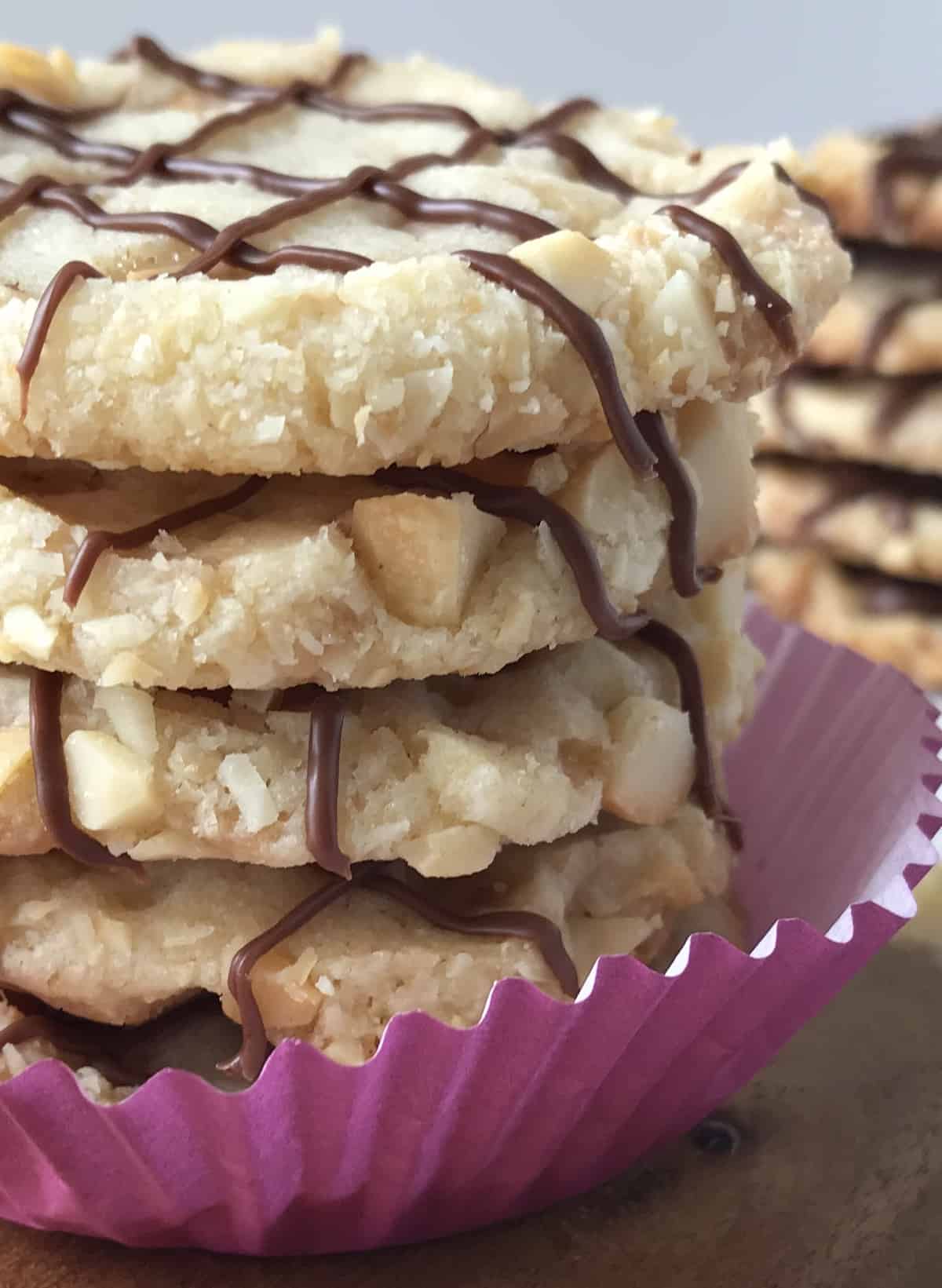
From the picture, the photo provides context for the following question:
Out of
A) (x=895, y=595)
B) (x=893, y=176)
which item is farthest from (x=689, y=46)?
(x=895, y=595)

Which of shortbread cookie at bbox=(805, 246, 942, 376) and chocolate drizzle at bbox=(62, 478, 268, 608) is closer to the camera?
chocolate drizzle at bbox=(62, 478, 268, 608)

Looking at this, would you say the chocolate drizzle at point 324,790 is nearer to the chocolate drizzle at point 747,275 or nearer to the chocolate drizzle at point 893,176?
the chocolate drizzle at point 747,275

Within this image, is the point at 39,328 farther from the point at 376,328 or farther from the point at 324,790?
the point at 324,790

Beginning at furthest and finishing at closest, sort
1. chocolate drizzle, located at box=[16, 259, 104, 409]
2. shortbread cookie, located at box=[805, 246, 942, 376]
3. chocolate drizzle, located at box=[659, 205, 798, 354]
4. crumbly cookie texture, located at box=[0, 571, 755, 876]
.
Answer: shortbread cookie, located at box=[805, 246, 942, 376], chocolate drizzle, located at box=[659, 205, 798, 354], crumbly cookie texture, located at box=[0, 571, 755, 876], chocolate drizzle, located at box=[16, 259, 104, 409]

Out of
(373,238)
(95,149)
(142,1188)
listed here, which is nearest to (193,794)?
(142,1188)

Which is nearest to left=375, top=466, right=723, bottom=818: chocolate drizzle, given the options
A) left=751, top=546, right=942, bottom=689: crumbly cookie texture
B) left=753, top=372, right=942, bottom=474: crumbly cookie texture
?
left=753, top=372, right=942, bottom=474: crumbly cookie texture

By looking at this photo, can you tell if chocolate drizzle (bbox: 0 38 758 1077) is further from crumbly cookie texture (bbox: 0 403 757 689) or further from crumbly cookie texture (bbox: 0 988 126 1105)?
crumbly cookie texture (bbox: 0 988 126 1105)

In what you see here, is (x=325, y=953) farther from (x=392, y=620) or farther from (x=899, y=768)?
(x=899, y=768)

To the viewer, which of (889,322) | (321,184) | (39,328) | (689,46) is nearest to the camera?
(39,328)
